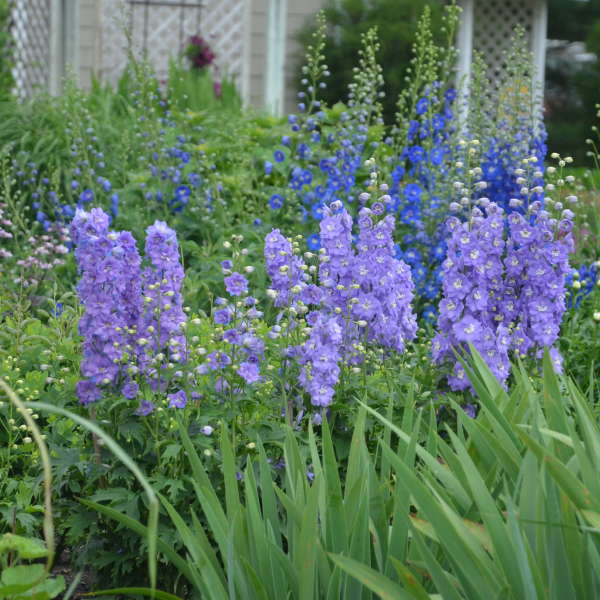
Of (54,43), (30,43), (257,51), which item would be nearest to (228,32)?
(257,51)

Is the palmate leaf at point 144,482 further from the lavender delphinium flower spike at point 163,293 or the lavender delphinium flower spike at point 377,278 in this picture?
the lavender delphinium flower spike at point 377,278

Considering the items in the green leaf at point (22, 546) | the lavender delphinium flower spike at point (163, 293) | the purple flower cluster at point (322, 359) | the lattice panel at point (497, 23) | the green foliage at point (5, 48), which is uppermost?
the lattice panel at point (497, 23)

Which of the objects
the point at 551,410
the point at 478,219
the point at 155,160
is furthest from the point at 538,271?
the point at 155,160

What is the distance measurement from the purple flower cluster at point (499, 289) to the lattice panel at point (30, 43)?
7.22 m

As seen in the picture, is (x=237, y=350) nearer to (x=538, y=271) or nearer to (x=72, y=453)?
(x=72, y=453)

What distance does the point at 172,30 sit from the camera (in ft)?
41.5

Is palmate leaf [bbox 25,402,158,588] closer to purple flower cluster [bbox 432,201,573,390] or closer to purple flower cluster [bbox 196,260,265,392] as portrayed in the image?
purple flower cluster [bbox 196,260,265,392]

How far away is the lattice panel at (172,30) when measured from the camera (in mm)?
12109

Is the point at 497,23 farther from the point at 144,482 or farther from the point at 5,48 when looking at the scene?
the point at 144,482

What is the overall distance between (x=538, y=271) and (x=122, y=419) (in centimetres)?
120

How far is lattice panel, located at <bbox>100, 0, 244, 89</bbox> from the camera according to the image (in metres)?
12.1

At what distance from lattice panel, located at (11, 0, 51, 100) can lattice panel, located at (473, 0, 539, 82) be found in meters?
6.36

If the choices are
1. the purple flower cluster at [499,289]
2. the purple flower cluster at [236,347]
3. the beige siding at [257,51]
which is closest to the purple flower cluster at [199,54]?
the beige siding at [257,51]

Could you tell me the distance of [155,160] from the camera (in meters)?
5.26
